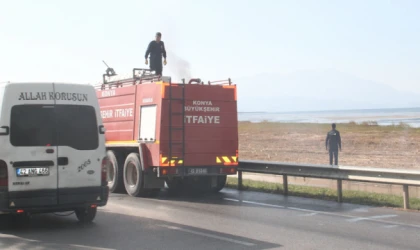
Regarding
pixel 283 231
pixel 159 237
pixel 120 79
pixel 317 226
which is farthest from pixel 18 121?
pixel 120 79

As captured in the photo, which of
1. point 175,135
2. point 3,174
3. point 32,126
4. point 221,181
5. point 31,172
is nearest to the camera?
point 3,174

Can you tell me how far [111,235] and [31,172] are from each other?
1596 millimetres

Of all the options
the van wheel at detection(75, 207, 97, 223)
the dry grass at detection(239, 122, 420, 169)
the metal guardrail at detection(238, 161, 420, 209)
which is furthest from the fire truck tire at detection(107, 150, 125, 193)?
the dry grass at detection(239, 122, 420, 169)

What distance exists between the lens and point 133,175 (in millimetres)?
15445

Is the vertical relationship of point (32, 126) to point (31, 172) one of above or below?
above

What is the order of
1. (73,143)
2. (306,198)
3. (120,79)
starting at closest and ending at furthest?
(73,143) → (306,198) → (120,79)

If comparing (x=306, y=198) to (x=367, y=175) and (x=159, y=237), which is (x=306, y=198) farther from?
(x=159, y=237)

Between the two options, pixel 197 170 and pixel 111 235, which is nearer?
pixel 111 235

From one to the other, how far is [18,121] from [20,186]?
3.32ft

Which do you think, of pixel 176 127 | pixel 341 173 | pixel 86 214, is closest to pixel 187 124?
pixel 176 127

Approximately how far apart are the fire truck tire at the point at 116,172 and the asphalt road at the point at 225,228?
8.81 ft

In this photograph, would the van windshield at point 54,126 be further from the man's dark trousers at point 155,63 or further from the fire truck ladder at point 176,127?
the man's dark trousers at point 155,63

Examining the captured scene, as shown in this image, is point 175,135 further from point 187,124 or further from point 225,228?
point 225,228

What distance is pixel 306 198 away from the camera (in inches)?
562
